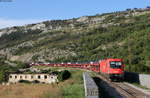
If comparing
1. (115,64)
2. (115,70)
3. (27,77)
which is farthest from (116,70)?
(27,77)

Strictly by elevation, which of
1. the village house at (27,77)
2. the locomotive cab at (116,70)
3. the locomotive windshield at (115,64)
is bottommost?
the village house at (27,77)

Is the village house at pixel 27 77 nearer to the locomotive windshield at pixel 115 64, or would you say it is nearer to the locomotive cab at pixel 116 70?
the locomotive windshield at pixel 115 64

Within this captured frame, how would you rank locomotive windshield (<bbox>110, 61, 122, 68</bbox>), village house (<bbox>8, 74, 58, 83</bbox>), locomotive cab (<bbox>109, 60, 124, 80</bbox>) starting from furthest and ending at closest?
village house (<bbox>8, 74, 58, 83</bbox>) → locomotive windshield (<bbox>110, 61, 122, 68</bbox>) → locomotive cab (<bbox>109, 60, 124, 80</bbox>)

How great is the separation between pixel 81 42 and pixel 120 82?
420 feet

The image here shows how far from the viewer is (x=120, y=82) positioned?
49062 millimetres

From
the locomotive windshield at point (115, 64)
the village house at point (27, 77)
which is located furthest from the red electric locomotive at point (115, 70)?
the village house at point (27, 77)

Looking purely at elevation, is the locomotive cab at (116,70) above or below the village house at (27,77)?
above

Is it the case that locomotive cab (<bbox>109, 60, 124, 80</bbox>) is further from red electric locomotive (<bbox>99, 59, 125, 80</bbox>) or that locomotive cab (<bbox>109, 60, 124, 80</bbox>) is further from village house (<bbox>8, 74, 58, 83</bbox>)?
village house (<bbox>8, 74, 58, 83</bbox>)

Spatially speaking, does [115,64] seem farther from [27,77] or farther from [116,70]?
[27,77]

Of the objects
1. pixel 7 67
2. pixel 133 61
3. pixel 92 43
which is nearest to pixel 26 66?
pixel 7 67

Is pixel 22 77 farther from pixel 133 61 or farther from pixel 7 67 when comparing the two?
pixel 133 61

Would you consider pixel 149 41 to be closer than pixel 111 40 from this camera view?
Yes

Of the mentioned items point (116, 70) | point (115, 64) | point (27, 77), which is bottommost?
point (27, 77)

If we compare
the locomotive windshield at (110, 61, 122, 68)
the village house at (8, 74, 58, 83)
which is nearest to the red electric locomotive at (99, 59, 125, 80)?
the locomotive windshield at (110, 61, 122, 68)
